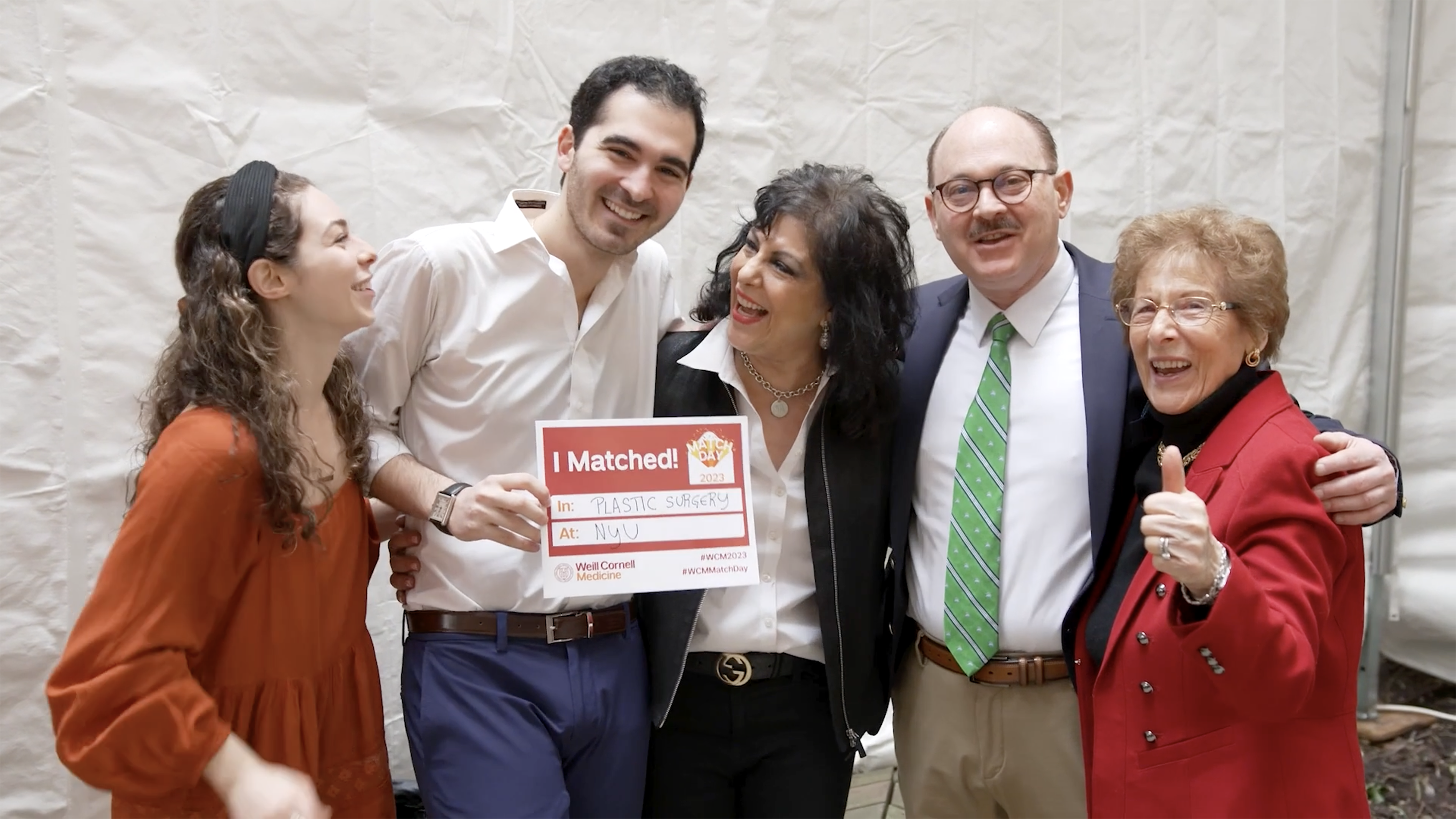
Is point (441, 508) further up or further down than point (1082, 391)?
further down

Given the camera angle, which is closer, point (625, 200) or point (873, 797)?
point (625, 200)

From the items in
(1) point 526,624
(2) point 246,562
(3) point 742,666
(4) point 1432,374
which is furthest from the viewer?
(4) point 1432,374

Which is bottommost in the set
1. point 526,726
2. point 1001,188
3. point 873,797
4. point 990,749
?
point 873,797

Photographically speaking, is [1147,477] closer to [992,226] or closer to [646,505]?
[992,226]

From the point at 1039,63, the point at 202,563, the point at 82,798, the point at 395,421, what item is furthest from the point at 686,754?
the point at 1039,63

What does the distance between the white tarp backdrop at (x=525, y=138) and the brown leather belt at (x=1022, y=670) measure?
165 cm

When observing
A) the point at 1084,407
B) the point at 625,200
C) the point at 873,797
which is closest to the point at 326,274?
the point at 625,200

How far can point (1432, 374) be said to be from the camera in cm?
448

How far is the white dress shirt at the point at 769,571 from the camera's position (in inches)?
81.0

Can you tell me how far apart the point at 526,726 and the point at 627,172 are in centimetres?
101

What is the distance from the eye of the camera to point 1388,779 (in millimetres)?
4121

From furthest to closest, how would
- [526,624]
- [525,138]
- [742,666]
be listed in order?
1. [525,138]
2. [742,666]
3. [526,624]

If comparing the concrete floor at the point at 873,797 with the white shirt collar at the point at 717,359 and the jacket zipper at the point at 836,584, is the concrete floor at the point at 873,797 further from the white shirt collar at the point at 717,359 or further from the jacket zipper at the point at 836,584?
the white shirt collar at the point at 717,359

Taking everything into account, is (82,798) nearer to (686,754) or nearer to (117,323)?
(117,323)
